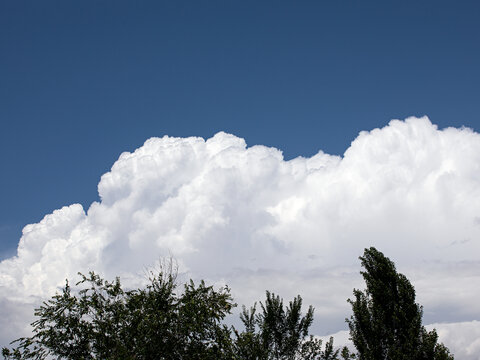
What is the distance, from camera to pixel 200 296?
24.4 meters

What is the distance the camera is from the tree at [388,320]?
23891mm

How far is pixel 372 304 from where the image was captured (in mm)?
27188

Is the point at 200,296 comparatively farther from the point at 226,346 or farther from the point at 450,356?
the point at 450,356

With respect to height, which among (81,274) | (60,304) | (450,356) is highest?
(81,274)

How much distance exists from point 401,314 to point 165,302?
1374 centimetres

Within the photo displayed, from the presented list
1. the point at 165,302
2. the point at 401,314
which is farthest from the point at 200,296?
the point at 401,314

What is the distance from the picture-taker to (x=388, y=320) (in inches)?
1019

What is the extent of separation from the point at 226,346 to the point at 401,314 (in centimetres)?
1047

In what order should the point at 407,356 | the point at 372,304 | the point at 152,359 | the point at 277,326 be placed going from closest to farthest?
the point at 152,359, the point at 407,356, the point at 372,304, the point at 277,326

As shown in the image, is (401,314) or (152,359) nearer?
(152,359)

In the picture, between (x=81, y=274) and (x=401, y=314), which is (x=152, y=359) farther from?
(x=401, y=314)

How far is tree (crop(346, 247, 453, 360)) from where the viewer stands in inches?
941

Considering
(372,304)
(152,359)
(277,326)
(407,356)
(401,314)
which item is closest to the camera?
(152,359)

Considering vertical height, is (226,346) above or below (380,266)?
below
